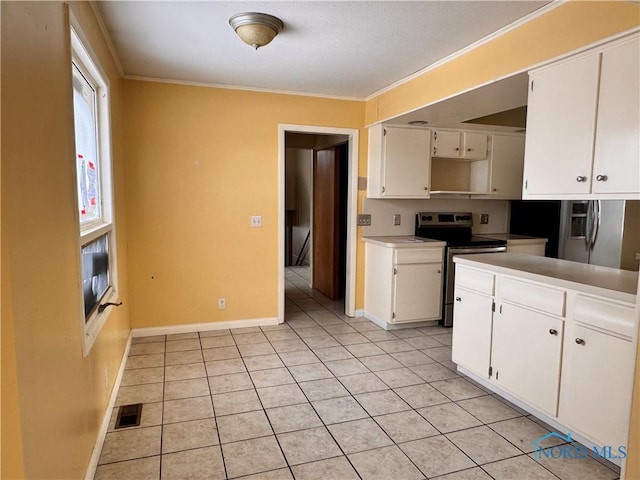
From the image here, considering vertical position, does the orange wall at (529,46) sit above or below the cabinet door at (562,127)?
above

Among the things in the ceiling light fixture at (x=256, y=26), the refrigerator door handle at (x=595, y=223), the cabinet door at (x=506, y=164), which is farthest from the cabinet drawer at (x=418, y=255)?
the ceiling light fixture at (x=256, y=26)

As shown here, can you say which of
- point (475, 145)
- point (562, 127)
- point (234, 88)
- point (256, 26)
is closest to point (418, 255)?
point (475, 145)

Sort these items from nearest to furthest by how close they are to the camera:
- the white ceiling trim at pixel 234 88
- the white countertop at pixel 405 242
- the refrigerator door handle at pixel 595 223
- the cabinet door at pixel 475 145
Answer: the white ceiling trim at pixel 234 88 → the white countertop at pixel 405 242 → the refrigerator door handle at pixel 595 223 → the cabinet door at pixel 475 145

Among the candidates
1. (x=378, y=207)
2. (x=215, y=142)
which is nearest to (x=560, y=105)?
(x=378, y=207)

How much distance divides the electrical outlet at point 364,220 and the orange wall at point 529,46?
132 cm

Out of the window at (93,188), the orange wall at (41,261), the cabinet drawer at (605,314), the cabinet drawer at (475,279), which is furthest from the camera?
the cabinet drawer at (475,279)

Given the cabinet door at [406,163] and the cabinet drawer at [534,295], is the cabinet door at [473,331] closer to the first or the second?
the cabinet drawer at [534,295]

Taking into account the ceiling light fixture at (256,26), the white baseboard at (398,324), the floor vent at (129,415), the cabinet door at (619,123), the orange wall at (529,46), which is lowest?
the floor vent at (129,415)

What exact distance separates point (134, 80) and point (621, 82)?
356 centimetres

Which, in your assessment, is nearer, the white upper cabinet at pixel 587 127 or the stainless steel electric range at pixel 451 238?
the white upper cabinet at pixel 587 127

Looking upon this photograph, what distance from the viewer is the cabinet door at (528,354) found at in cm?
223

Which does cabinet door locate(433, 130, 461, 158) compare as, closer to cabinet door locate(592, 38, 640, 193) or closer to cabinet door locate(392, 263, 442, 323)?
cabinet door locate(392, 263, 442, 323)

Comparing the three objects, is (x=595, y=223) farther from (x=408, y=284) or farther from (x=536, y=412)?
(x=536, y=412)

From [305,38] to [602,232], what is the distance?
361 centimetres
